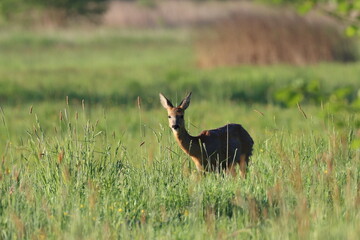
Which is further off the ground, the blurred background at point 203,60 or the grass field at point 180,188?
the grass field at point 180,188

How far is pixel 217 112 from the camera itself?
16.0m

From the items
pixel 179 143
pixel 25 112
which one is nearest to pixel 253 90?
pixel 25 112

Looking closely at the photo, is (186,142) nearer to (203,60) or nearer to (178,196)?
(178,196)

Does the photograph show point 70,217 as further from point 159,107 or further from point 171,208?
point 159,107

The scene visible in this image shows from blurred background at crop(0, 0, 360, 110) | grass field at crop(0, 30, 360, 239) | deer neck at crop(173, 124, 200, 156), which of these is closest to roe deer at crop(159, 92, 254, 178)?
deer neck at crop(173, 124, 200, 156)

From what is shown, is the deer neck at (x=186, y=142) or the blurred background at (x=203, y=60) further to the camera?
the blurred background at (x=203, y=60)

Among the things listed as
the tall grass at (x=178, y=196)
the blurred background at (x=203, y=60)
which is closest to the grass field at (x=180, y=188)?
the tall grass at (x=178, y=196)

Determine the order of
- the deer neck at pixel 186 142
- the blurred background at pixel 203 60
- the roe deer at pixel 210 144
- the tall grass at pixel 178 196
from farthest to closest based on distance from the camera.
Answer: the blurred background at pixel 203 60 < the deer neck at pixel 186 142 < the roe deer at pixel 210 144 < the tall grass at pixel 178 196

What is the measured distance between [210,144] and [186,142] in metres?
0.33

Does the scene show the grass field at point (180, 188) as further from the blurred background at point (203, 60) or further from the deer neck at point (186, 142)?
the blurred background at point (203, 60)

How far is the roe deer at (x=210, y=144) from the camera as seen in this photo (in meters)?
7.92

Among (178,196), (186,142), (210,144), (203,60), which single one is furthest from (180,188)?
(203,60)

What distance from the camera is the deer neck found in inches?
319

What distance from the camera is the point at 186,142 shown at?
816 cm
